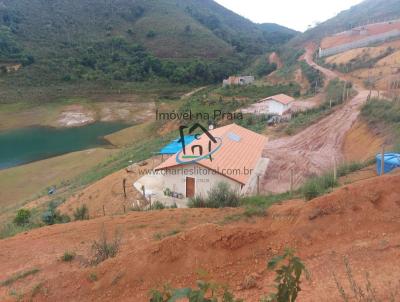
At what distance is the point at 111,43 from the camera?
73.8m

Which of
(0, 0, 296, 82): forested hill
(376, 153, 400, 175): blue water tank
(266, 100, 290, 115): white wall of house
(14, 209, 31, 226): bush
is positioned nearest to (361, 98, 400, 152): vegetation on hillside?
(376, 153, 400, 175): blue water tank

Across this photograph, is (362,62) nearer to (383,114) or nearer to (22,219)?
(383,114)

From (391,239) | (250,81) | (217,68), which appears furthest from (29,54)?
(391,239)

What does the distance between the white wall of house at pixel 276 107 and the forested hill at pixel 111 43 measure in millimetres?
34380

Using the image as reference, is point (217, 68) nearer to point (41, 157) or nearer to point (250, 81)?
point (250, 81)

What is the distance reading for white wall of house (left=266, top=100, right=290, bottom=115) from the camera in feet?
109

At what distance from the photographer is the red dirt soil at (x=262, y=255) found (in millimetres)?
4758

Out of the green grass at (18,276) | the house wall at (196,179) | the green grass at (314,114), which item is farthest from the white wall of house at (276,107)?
the green grass at (18,276)

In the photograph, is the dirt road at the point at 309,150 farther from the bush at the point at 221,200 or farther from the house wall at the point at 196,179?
the bush at the point at 221,200

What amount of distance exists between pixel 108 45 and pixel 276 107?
51103mm

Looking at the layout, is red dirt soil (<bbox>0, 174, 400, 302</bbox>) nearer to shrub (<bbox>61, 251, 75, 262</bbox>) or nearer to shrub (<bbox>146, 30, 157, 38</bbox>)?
shrub (<bbox>61, 251, 75, 262</bbox>)

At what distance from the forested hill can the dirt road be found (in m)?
45.8

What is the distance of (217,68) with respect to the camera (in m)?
70.1

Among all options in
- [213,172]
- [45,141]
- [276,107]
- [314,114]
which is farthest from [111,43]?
[213,172]
